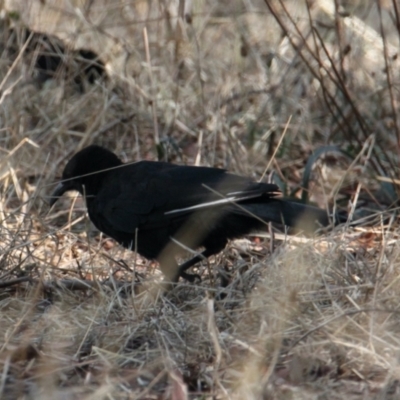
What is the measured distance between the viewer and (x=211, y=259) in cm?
491

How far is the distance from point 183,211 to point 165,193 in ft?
0.60

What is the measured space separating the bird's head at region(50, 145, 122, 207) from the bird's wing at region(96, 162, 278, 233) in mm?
230

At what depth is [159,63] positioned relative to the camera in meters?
7.75

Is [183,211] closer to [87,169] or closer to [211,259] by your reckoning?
[211,259]

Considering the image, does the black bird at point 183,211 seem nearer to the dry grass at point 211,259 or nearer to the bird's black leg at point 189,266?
the bird's black leg at point 189,266

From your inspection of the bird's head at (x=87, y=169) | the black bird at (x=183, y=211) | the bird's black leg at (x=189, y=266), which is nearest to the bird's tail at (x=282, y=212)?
the black bird at (x=183, y=211)

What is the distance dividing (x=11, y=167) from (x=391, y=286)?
117 inches

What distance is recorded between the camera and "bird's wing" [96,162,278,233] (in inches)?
169

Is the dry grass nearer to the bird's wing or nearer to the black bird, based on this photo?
the black bird

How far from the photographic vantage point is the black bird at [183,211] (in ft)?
14.2

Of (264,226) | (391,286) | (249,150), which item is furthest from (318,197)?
(391,286)

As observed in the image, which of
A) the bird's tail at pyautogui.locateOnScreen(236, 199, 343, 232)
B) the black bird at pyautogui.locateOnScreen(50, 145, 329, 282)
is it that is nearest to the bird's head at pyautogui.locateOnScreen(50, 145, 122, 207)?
the black bird at pyautogui.locateOnScreen(50, 145, 329, 282)

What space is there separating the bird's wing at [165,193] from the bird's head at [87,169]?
0.75 feet

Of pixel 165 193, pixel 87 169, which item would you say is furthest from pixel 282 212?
pixel 87 169
